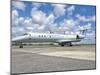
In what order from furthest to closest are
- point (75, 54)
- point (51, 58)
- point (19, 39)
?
1. point (75, 54)
2. point (51, 58)
3. point (19, 39)

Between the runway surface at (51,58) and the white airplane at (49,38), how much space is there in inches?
2.9

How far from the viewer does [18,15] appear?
2670 millimetres

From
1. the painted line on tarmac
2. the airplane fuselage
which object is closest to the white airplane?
the airplane fuselage

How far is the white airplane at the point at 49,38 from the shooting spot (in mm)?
2715

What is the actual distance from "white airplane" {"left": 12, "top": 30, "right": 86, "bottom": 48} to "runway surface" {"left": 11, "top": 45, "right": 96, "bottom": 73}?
74mm

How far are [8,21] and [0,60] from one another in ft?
1.57

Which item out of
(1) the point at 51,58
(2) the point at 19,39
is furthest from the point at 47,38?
(2) the point at 19,39

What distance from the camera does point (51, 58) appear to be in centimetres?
283

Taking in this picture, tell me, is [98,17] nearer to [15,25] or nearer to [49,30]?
[49,30]

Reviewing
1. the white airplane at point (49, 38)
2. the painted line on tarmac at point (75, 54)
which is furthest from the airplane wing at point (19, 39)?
the painted line on tarmac at point (75, 54)

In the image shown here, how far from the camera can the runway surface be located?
2.69 meters

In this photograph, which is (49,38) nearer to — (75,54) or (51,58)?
(51,58)

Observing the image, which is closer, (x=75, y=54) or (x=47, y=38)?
(x=47, y=38)

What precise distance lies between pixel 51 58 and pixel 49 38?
0.86 ft
